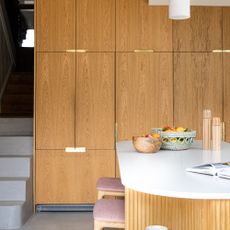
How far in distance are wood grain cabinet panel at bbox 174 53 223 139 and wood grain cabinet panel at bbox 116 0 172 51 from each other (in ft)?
0.90

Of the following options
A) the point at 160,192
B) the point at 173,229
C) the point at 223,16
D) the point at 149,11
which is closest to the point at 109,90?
the point at 149,11

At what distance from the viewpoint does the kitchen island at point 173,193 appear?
4.61 ft

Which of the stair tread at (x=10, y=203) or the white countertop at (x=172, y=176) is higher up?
the white countertop at (x=172, y=176)

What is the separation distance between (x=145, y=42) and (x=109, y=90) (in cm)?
71

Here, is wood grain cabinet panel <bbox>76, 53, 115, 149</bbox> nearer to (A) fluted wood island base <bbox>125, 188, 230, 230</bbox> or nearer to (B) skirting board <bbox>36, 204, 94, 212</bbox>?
(B) skirting board <bbox>36, 204, 94, 212</bbox>

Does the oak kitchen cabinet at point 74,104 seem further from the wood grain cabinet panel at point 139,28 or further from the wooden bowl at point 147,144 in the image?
the wooden bowl at point 147,144

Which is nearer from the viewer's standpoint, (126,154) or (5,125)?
(126,154)

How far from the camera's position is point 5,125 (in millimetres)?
5398

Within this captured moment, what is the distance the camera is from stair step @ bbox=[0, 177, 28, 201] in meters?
4.15

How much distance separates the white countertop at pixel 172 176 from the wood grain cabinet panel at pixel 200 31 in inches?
93.8

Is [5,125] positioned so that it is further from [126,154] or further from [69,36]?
[126,154]

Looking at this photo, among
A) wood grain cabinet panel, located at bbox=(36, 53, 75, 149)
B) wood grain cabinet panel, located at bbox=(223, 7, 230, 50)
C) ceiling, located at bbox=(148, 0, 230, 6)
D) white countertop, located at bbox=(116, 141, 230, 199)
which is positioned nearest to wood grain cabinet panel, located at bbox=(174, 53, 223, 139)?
wood grain cabinet panel, located at bbox=(223, 7, 230, 50)

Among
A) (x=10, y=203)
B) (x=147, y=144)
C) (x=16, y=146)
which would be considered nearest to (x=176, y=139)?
(x=147, y=144)

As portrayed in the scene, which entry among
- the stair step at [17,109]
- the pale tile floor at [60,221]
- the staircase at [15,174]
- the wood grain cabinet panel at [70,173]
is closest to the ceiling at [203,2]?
the wood grain cabinet panel at [70,173]
